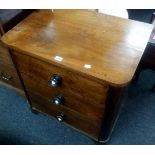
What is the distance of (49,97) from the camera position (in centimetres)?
105

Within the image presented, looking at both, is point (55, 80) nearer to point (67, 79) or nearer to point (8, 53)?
point (67, 79)

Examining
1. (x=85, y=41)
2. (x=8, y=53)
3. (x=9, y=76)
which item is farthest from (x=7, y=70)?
(x=85, y=41)

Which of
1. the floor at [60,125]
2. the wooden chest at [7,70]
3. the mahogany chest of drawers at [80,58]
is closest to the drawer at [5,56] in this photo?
the wooden chest at [7,70]

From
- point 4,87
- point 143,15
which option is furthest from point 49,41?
point 143,15

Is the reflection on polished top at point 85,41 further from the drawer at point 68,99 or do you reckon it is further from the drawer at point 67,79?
the drawer at point 68,99

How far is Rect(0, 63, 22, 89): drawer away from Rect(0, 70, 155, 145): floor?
125mm

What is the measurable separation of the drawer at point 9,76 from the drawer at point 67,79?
0.27 metres

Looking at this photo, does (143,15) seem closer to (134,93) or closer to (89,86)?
(134,93)

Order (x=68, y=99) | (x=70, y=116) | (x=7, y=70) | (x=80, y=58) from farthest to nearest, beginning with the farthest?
(x=7, y=70) < (x=70, y=116) < (x=68, y=99) < (x=80, y=58)

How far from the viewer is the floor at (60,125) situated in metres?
1.22

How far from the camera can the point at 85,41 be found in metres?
0.86

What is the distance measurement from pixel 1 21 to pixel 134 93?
3.16 feet

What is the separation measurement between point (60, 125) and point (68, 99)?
38 cm

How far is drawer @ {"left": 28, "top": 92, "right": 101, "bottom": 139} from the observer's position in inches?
40.5
